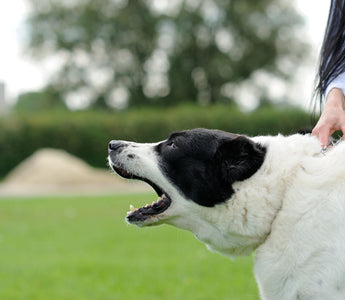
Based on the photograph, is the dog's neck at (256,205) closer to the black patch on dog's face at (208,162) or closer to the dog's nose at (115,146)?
the black patch on dog's face at (208,162)

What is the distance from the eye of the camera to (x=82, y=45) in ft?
118

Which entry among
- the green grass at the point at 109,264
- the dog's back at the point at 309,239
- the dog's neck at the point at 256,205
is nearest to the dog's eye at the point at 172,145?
the dog's neck at the point at 256,205

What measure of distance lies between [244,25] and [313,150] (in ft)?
109

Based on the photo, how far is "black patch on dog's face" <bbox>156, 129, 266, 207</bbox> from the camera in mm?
3039

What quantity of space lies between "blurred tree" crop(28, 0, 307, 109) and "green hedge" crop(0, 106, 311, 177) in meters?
7.99

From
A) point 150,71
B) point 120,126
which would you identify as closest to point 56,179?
point 120,126

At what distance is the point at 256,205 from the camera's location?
2945 millimetres

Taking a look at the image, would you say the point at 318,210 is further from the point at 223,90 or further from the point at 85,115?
the point at 223,90

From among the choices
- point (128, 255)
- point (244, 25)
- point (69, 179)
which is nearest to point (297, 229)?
point (128, 255)

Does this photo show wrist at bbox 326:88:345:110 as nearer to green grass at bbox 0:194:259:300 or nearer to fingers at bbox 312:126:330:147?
fingers at bbox 312:126:330:147

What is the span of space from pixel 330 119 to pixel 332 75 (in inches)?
13.9

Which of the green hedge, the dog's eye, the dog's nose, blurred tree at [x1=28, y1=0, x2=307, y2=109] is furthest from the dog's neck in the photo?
blurred tree at [x1=28, y1=0, x2=307, y2=109]

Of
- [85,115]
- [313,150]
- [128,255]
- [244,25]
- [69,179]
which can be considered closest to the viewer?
[313,150]

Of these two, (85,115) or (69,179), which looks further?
(85,115)
